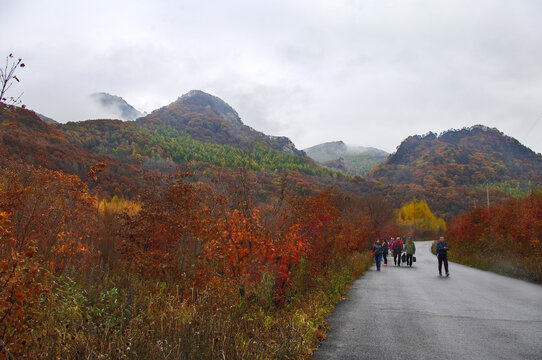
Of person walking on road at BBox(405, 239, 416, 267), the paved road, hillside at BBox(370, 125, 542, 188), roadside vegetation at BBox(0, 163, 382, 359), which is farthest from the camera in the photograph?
hillside at BBox(370, 125, 542, 188)

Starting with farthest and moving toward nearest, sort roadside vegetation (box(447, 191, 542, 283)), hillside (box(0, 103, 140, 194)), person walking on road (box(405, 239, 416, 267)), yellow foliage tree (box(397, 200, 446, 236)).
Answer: yellow foliage tree (box(397, 200, 446, 236)) < hillside (box(0, 103, 140, 194)) < person walking on road (box(405, 239, 416, 267)) < roadside vegetation (box(447, 191, 542, 283))

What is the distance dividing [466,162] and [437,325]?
15876 centimetres

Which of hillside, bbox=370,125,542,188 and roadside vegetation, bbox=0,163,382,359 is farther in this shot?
hillside, bbox=370,125,542,188

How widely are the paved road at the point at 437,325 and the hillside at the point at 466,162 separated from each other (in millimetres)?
125957

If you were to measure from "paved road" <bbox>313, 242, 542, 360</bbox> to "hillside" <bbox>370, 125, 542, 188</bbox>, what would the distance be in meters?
126

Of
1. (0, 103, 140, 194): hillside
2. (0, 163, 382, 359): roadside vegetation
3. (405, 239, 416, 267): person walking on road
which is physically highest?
(0, 103, 140, 194): hillside

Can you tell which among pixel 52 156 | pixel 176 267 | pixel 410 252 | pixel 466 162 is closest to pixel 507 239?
pixel 410 252

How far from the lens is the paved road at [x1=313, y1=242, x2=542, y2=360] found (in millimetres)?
5812

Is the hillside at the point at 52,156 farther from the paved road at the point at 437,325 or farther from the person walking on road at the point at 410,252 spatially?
the paved road at the point at 437,325

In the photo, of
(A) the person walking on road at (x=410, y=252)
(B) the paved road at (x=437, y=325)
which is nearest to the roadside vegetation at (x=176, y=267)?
(B) the paved road at (x=437, y=325)

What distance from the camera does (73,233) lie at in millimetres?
9164

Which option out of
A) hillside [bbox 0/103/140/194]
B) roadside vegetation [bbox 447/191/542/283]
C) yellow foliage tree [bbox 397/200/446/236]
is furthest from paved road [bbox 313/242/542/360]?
yellow foliage tree [bbox 397/200/446/236]

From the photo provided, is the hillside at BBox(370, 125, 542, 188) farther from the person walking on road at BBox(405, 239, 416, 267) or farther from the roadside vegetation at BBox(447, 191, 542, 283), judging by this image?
the person walking on road at BBox(405, 239, 416, 267)

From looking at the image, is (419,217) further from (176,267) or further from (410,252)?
(176,267)
